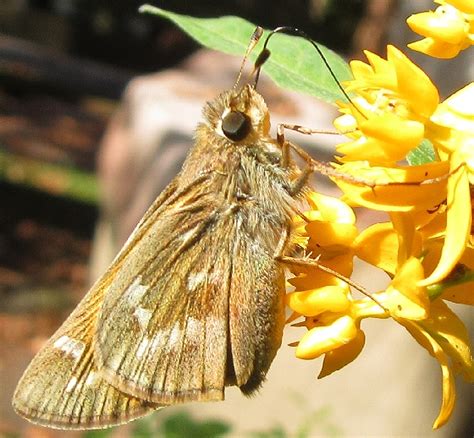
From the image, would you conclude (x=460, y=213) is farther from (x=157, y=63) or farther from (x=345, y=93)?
(x=157, y=63)

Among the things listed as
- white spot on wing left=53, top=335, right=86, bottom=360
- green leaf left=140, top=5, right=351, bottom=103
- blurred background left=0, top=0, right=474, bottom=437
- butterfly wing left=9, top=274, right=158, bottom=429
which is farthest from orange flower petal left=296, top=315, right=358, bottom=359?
blurred background left=0, top=0, right=474, bottom=437

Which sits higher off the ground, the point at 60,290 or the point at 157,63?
the point at 60,290

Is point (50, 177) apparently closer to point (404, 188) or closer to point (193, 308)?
point (193, 308)

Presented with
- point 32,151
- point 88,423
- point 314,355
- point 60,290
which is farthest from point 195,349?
point 32,151

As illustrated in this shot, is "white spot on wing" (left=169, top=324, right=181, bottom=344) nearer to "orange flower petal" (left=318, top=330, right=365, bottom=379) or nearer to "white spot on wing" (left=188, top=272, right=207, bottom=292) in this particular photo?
"white spot on wing" (left=188, top=272, right=207, bottom=292)

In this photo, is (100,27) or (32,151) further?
(100,27)

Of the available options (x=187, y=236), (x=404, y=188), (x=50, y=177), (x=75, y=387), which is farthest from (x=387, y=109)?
(x=50, y=177)
